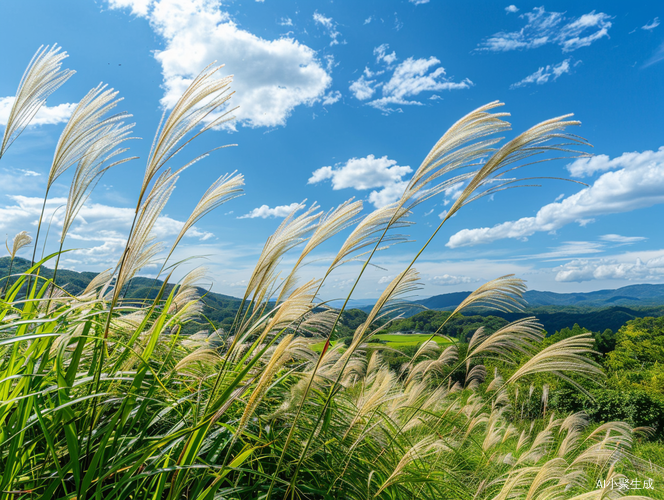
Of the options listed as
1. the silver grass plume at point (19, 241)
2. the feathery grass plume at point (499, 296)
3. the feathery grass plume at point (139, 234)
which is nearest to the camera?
the feathery grass plume at point (139, 234)

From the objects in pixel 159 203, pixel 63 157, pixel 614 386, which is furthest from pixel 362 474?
pixel 614 386

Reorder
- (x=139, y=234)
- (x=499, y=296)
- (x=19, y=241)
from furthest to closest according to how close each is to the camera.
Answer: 1. (x=19, y=241)
2. (x=499, y=296)
3. (x=139, y=234)

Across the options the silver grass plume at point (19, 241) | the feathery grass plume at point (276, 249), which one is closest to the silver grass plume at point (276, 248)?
the feathery grass plume at point (276, 249)

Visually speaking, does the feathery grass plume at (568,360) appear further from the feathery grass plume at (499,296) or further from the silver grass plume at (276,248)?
the silver grass plume at (276,248)

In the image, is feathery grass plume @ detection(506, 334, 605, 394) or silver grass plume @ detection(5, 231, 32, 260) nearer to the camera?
feathery grass plume @ detection(506, 334, 605, 394)

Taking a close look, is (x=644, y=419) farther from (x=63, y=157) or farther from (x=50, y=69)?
(x=50, y=69)

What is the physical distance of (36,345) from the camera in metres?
1.51

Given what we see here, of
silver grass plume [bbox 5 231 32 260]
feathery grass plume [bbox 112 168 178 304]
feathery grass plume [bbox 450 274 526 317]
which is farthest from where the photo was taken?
silver grass plume [bbox 5 231 32 260]

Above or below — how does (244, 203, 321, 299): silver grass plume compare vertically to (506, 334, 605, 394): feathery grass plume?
above

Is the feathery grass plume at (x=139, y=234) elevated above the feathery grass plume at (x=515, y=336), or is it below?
above

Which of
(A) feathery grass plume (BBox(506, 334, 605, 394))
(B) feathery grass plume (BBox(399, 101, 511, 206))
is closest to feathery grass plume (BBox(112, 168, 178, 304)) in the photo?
(B) feathery grass plume (BBox(399, 101, 511, 206))

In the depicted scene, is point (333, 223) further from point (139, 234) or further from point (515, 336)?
point (515, 336)

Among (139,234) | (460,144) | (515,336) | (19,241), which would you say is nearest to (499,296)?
(515,336)

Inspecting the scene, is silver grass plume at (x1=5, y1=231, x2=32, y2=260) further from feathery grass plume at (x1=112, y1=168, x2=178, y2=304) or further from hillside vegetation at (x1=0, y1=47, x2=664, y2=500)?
feathery grass plume at (x1=112, y1=168, x2=178, y2=304)
